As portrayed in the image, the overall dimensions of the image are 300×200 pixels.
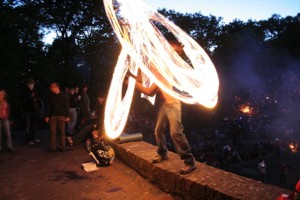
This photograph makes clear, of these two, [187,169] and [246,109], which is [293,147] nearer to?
[246,109]

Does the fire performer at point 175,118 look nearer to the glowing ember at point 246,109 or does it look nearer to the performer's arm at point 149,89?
the performer's arm at point 149,89

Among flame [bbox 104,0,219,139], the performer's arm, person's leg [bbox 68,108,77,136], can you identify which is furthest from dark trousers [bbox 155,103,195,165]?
person's leg [bbox 68,108,77,136]

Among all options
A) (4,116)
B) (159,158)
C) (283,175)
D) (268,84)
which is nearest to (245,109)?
(268,84)

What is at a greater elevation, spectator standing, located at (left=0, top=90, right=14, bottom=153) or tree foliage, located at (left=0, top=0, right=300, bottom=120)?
tree foliage, located at (left=0, top=0, right=300, bottom=120)

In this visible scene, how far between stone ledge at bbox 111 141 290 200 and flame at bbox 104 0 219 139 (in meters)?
0.96

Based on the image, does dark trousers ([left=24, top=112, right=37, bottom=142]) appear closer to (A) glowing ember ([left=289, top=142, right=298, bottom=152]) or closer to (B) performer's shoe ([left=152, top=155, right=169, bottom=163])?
(B) performer's shoe ([left=152, top=155, right=169, bottom=163])

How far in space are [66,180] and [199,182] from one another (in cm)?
304

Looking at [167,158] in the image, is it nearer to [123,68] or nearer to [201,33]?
[123,68]

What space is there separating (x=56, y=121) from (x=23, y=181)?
2.78 m

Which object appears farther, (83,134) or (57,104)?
(83,134)

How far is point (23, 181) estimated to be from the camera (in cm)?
615

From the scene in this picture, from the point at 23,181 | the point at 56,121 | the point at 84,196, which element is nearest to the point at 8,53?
the point at 56,121

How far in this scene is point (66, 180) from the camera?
6148mm

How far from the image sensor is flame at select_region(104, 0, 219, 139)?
16.3ft
